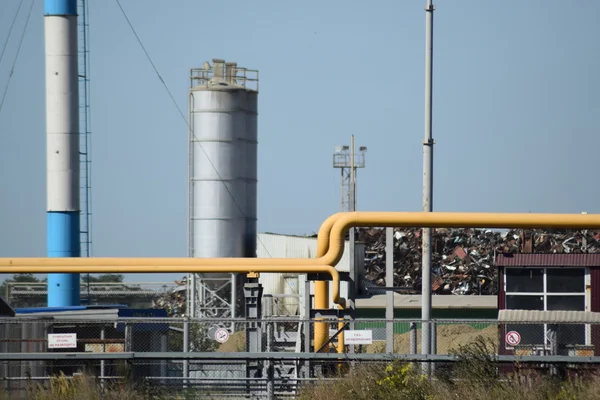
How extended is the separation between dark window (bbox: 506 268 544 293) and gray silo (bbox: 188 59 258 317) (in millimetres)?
12025

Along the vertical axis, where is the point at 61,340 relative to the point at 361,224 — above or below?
below

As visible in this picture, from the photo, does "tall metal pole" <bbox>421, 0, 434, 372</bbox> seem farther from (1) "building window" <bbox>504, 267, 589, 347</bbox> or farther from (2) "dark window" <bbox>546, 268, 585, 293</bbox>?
(2) "dark window" <bbox>546, 268, 585, 293</bbox>

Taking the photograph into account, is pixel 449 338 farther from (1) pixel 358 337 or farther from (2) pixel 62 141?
(1) pixel 358 337

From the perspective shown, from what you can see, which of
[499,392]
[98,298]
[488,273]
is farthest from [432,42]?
[488,273]

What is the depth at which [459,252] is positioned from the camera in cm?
6103

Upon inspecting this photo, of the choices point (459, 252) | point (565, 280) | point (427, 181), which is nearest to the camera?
point (427, 181)

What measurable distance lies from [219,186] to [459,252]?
2759 centimetres

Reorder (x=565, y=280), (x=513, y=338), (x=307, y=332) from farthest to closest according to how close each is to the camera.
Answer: (x=565, y=280)
(x=513, y=338)
(x=307, y=332)

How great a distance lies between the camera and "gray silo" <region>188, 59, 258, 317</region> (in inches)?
1462

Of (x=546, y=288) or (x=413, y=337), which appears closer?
(x=413, y=337)

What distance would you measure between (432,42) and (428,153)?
110 inches

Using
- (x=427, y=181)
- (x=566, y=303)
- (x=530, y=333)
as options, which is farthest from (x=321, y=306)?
(x=566, y=303)

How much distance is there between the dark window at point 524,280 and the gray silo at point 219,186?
1202 centimetres

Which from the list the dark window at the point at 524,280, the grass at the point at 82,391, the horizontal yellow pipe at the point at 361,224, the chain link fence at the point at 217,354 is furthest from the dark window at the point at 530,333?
the grass at the point at 82,391
